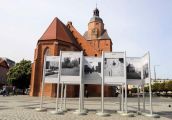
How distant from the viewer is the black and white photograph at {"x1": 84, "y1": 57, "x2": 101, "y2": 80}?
16.6 meters

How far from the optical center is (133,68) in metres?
16.9

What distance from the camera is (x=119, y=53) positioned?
53.7ft

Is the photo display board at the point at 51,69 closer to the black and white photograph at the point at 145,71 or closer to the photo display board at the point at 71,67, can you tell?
the photo display board at the point at 71,67

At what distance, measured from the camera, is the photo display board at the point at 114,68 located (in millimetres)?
15949

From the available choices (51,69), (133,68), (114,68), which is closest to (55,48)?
(51,69)

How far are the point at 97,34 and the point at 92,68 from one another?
163 ft

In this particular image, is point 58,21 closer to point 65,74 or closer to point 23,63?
point 23,63

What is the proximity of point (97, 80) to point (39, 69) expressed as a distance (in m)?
29.3

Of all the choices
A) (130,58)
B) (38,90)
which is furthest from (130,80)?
(38,90)

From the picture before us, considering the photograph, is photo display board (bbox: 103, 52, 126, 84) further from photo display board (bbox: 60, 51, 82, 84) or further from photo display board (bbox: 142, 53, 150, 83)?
photo display board (bbox: 60, 51, 82, 84)

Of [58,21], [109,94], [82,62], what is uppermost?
[58,21]

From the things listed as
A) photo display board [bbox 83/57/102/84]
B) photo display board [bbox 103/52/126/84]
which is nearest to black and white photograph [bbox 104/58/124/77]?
photo display board [bbox 103/52/126/84]

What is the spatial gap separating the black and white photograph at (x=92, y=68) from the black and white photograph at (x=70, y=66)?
70cm

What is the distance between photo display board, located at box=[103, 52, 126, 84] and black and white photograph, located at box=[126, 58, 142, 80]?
90 centimetres
